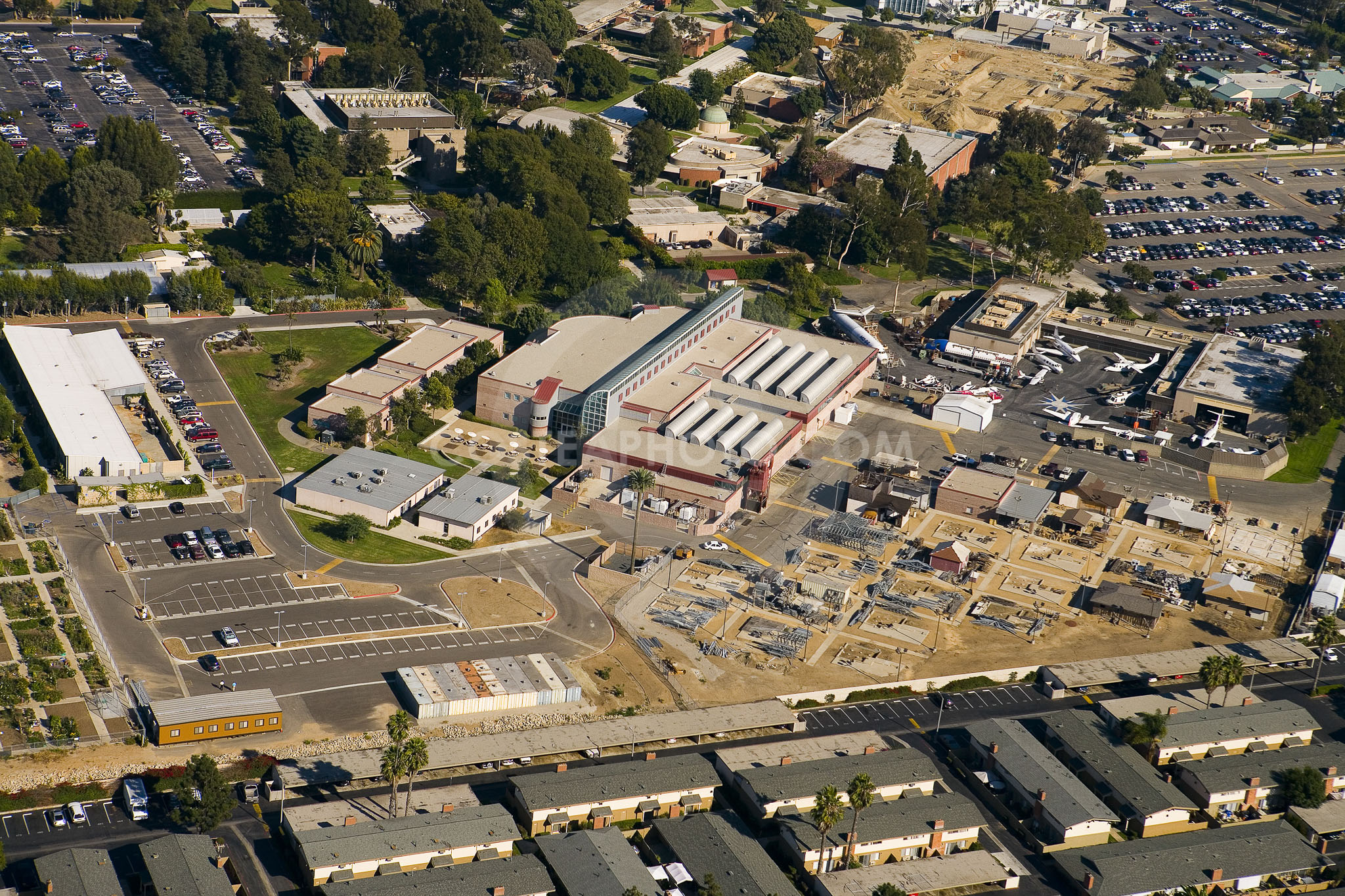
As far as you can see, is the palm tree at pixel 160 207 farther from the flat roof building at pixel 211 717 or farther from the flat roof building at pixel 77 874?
the flat roof building at pixel 77 874

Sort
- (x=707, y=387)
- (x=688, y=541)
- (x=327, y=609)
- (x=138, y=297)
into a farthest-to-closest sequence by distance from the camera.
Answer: (x=138, y=297) → (x=707, y=387) → (x=688, y=541) → (x=327, y=609)

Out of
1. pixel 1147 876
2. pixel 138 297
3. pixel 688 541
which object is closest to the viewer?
pixel 1147 876

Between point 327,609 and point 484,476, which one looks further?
point 484,476

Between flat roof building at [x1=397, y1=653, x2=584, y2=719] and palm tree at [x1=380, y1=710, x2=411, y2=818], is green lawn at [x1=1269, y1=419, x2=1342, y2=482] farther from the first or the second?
palm tree at [x1=380, y1=710, x2=411, y2=818]

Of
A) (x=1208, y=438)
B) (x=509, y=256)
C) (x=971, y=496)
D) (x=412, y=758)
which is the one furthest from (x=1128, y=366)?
(x=412, y=758)

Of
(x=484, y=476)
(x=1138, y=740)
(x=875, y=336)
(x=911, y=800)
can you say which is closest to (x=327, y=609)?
(x=484, y=476)

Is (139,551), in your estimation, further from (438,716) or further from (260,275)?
(260,275)
